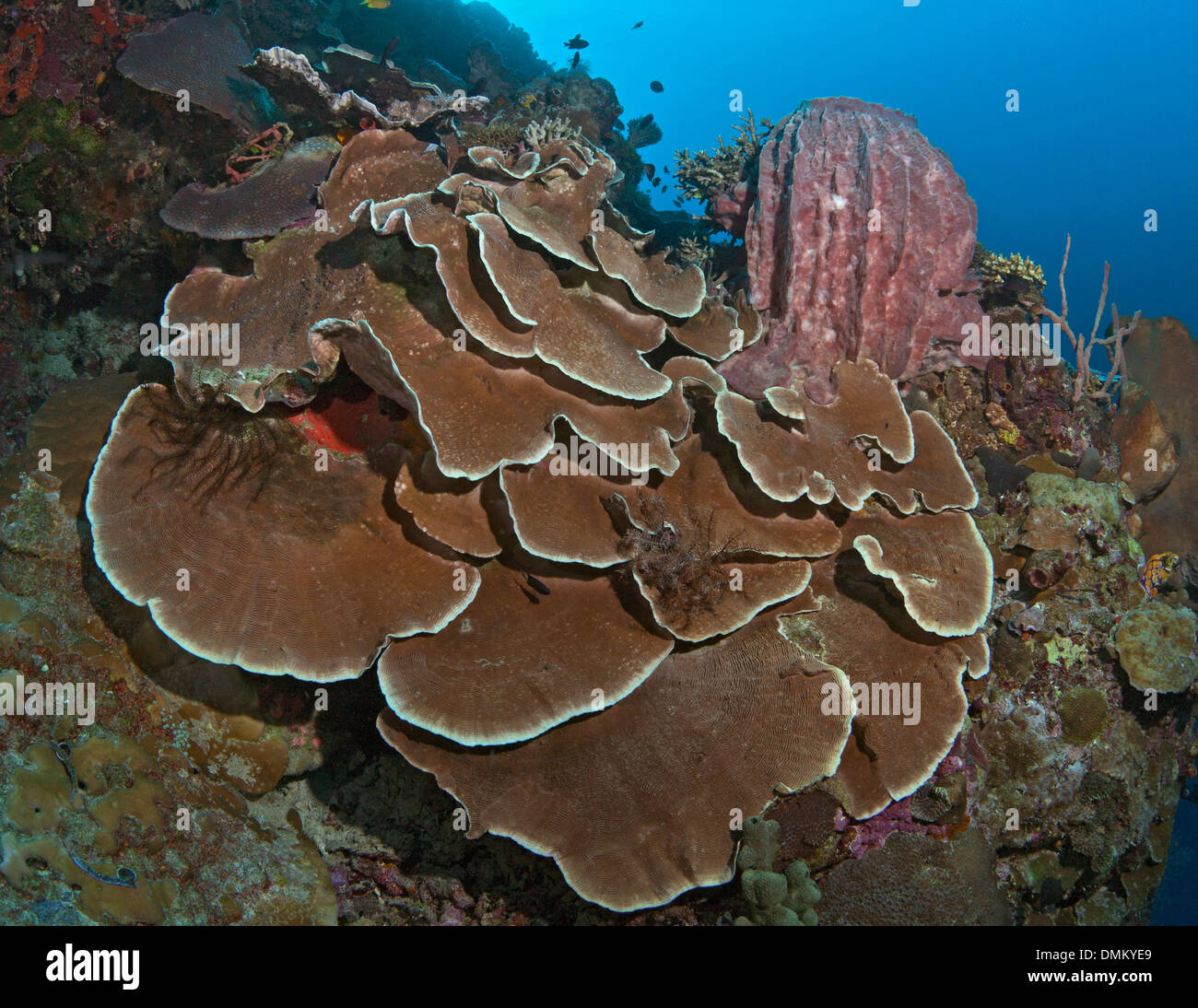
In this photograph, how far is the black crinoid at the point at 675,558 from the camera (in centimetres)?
346

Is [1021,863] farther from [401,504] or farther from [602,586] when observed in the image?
[401,504]

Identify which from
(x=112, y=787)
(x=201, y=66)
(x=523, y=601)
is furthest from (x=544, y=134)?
(x=112, y=787)

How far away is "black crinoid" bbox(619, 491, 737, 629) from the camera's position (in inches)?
136

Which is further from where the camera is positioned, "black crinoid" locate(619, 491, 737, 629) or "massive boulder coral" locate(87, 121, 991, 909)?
"black crinoid" locate(619, 491, 737, 629)

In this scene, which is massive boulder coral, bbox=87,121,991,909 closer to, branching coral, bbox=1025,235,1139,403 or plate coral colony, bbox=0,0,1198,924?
plate coral colony, bbox=0,0,1198,924

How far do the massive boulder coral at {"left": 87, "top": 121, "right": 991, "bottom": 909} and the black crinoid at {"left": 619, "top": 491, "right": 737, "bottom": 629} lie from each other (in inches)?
0.7

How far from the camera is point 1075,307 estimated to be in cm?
7644

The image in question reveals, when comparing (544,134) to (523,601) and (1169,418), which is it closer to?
(523,601)

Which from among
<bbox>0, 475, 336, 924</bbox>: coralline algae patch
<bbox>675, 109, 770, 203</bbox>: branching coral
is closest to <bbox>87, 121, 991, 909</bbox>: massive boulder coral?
<bbox>0, 475, 336, 924</bbox>: coralline algae patch

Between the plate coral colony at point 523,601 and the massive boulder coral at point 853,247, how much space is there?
7 centimetres

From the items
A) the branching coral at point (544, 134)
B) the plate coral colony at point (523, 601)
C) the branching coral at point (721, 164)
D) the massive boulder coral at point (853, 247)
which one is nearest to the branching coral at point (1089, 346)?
the massive boulder coral at point (853, 247)

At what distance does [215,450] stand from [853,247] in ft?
16.7

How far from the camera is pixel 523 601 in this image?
3557 mm

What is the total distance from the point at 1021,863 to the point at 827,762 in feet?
8.36
